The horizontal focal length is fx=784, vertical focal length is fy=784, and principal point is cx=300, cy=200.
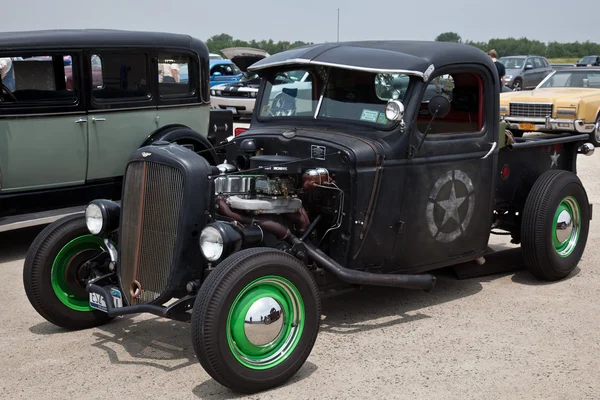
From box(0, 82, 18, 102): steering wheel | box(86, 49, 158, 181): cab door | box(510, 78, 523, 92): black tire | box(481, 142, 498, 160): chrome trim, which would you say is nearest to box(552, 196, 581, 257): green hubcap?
box(481, 142, 498, 160): chrome trim

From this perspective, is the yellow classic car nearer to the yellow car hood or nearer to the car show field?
the yellow car hood

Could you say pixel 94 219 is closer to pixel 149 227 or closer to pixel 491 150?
pixel 149 227

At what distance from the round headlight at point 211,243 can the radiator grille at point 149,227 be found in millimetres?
199

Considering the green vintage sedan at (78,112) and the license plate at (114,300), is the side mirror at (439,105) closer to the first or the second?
the license plate at (114,300)

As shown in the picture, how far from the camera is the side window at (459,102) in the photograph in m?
5.50

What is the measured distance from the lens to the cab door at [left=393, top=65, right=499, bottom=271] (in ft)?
17.0

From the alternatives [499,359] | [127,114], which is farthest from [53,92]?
[499,359]

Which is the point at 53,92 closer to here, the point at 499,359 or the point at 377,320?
the point at 377,320

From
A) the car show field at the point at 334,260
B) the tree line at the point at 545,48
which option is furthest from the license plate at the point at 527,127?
the tree line at the point at 545,48

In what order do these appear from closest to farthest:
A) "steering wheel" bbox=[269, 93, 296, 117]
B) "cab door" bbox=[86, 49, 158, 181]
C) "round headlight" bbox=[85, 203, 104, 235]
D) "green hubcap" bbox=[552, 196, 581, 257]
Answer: "round headlight" bbox=[85, 203, 104, 235], "steering wheel" bbox=[269, 93, 296, 117], "green hubcap" bbox=[552, 196, 581, 257], "cab door" bbox=[86, 49, 158, 181]

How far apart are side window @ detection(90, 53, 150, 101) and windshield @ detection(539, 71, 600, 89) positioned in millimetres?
10288

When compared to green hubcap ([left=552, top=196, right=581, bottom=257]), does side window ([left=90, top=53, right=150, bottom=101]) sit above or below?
above

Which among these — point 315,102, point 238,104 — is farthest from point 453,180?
point 238,104

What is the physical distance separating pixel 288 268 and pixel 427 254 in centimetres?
149
